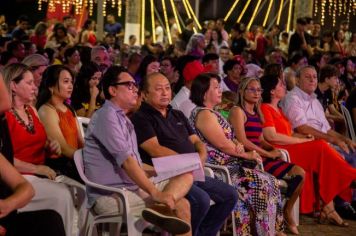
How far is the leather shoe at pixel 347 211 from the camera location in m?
7.91

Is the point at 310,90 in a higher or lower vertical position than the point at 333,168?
higher

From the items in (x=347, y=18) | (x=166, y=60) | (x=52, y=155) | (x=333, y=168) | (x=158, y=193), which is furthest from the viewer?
(x=347, y=18)

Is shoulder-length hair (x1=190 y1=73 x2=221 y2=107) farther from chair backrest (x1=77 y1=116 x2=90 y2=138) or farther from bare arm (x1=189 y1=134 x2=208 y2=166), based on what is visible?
chair backrest (x1=77 y1=116 x2=90 y2=138)

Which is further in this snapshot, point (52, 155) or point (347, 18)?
point (347, 18)

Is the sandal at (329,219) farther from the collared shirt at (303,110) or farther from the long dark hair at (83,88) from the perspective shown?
the long dark hair at (83,88)

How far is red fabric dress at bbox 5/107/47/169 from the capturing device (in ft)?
17.4

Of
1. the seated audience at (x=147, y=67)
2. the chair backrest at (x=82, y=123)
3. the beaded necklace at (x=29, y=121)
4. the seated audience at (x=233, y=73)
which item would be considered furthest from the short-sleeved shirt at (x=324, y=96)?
the beaded necklace at (x=29, y=121)

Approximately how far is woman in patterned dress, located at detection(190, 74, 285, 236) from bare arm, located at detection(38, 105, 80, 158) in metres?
1.10

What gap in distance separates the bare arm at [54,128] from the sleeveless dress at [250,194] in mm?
1105

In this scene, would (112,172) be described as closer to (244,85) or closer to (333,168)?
(244,85)

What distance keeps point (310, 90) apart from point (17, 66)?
3.59 meters

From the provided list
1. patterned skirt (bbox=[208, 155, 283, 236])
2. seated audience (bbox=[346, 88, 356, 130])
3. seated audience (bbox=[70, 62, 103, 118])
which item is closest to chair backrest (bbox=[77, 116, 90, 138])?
seated audience (bbox=[70, 62, 103, 118])

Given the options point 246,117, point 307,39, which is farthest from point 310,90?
point 307,39

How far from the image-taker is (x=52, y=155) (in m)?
5.67
